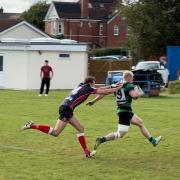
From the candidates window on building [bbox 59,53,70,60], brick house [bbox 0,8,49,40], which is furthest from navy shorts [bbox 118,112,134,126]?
brick house [bbox 0,8,49,40]

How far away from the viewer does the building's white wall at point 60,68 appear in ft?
132

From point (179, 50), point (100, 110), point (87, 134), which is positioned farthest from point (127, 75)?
point (179, 50)

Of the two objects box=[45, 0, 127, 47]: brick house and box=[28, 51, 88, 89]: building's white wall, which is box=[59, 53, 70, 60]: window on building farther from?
box=[45, 0, 127, 47]: brick house

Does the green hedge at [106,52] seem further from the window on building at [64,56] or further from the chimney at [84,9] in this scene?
the window on building at [64,56]

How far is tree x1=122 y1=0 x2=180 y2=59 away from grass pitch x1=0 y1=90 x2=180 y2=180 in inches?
1186

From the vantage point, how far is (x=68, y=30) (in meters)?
95.2

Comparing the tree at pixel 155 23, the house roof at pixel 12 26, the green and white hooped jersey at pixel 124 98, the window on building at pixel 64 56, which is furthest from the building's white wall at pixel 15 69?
the green and white hooped jersey at pixel 124 98

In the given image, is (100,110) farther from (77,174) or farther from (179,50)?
(179,50)

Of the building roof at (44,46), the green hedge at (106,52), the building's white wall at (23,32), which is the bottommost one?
the green hedge at (106,52)

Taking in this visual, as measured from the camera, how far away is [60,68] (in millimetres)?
41500

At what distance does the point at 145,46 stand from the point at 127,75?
39324 millimetres

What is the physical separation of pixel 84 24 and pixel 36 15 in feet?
55.9

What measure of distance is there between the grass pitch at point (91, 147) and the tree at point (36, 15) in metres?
88.3

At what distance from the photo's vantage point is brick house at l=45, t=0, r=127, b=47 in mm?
95188
